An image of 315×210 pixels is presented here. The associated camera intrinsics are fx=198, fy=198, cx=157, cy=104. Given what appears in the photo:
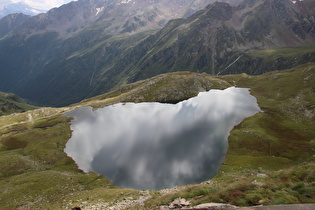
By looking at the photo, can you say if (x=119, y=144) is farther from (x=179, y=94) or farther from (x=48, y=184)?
(x=179, y=94)

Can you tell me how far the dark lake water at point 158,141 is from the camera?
2349 inches

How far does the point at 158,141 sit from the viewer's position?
80812 millimetres

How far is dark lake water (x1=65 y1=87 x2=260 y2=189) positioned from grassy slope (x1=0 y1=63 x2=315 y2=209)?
4996 millimetres

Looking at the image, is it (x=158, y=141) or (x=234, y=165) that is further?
(x=158, y=141)

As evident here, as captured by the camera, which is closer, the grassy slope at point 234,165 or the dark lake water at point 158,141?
the grassy slope at point 234,165

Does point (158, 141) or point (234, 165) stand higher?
point (158, 141)

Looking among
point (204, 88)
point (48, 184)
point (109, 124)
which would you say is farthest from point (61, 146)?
point (204, 88)

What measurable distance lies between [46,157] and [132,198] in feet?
201

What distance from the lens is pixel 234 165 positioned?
59.5 metres

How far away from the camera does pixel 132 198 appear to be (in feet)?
127

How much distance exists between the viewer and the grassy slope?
1886 centimetres

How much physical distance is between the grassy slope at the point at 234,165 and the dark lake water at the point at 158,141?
5.00 metres

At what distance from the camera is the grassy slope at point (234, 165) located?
1886cm

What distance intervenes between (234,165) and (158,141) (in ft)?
103
